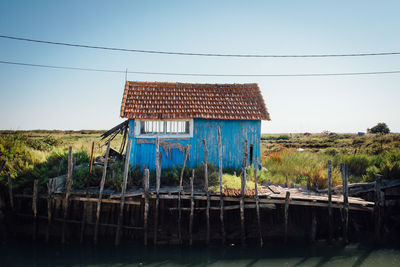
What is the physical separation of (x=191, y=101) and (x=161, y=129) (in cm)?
235

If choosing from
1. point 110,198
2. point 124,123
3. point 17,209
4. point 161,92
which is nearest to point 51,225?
point 17,209

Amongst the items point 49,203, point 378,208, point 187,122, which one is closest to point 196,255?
point 49,203

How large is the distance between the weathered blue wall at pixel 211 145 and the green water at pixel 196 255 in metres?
4.32

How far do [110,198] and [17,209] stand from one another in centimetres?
448

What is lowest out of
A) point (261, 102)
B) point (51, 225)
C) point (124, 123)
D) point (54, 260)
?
point (54, 260)

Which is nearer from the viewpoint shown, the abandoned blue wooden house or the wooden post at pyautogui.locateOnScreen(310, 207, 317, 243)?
the wooden post at pyautogui.locateOnScreen(310, 207, 317, 243)

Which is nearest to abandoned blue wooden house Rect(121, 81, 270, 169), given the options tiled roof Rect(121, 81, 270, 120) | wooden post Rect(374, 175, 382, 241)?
tiled roof Rect(121, 81, 270, 120)

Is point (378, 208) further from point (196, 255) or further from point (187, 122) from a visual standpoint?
point (187, 122)

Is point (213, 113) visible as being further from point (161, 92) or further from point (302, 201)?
point (302, 201)

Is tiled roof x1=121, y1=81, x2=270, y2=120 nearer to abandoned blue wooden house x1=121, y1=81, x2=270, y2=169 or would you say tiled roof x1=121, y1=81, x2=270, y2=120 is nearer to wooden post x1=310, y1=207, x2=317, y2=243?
abandoned blue wooden house x1=121, y1=81, x2=270, y2=169

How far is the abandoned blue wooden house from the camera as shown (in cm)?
1269

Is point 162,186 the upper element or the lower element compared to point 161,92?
lower

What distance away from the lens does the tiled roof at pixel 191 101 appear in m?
12.8

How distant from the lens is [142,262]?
29.0 ft
